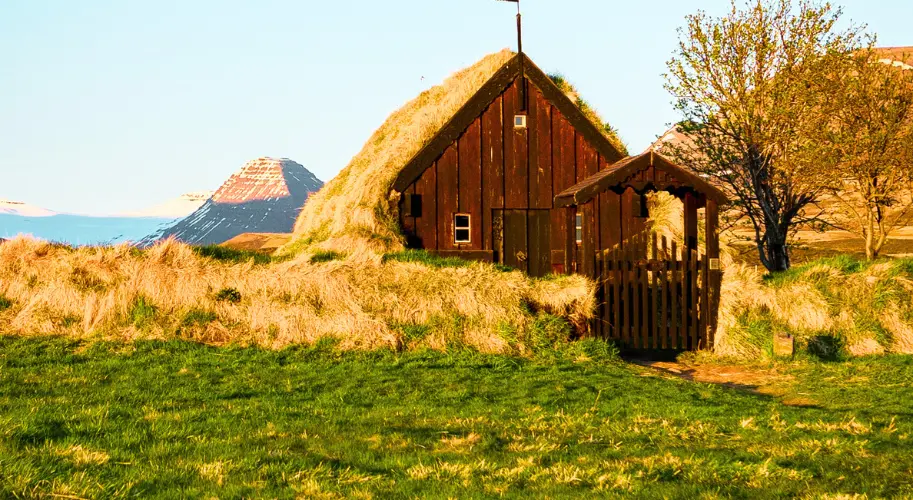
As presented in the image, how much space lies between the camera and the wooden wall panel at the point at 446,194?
23594 mm

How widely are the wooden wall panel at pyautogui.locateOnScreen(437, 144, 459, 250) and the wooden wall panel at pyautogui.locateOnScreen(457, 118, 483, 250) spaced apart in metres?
0.17

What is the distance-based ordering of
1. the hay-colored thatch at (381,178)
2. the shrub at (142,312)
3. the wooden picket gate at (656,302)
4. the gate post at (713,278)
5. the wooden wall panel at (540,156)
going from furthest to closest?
the wooden wall panel at (540,156) < the hay-colored thatch at (381,178) < the gate post at (713,278) < the wooden picket gate at (656,302) < the shrub at (142,312)

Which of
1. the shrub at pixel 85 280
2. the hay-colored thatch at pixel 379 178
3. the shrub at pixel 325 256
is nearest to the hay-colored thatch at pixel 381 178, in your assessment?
the hay-colored thatch at pixel 379 178

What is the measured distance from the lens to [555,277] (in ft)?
60.6

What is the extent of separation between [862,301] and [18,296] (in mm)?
18494

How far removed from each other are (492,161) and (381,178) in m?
3.24

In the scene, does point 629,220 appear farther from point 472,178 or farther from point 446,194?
point 446,194

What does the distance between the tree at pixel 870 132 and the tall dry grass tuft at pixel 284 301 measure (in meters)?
14.4

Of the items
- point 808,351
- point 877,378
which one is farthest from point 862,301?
point 877,378

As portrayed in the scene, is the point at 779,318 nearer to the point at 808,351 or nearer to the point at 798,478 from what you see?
the point at 808,351

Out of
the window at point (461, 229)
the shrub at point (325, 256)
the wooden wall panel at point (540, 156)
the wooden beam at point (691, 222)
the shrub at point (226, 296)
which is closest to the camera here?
the shrub at point (226, 296)

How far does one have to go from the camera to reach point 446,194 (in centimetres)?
2367

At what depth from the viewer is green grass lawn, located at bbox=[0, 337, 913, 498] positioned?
24.1ft

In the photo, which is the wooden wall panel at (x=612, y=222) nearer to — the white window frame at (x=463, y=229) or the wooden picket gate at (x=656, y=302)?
the white window frame at (x=463, y=229)
